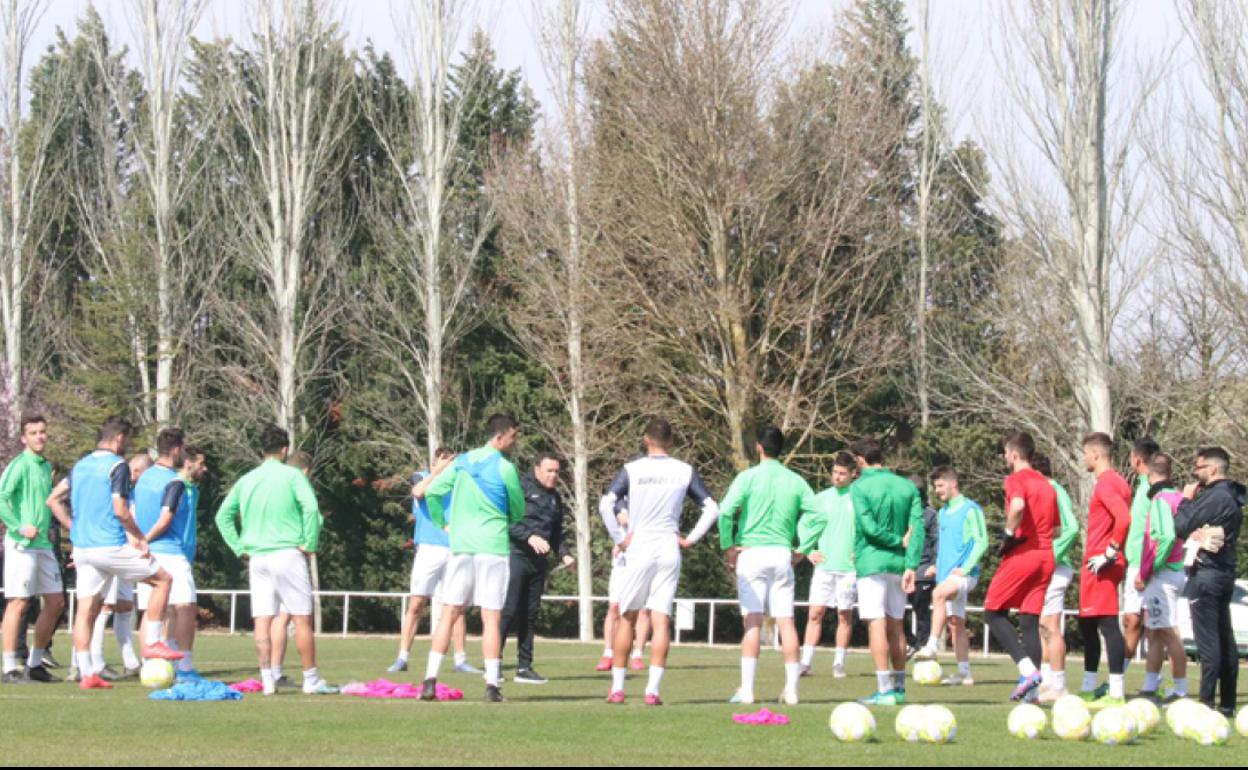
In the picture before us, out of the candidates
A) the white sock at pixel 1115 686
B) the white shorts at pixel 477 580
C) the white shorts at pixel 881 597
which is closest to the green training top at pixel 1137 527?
the white sock at pixel 1115 686

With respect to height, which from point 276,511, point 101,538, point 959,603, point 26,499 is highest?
point 26,499

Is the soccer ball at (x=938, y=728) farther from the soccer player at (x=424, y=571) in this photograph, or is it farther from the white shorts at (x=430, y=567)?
the white shorts at (x=430, y=567)

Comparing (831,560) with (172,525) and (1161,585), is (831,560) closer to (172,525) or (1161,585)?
(1161,585)

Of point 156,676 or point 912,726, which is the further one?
point 156,676

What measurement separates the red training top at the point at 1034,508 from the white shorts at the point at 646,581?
2.85 meters

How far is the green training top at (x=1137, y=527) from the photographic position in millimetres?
14453

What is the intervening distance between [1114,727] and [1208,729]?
0.66 m

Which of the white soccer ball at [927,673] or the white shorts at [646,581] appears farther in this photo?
the white soccer ball at [927,673]

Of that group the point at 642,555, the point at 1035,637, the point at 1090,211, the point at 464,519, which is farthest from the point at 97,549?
the point at 1090,211

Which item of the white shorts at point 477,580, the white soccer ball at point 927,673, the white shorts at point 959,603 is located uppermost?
the white shorts at point 477,580

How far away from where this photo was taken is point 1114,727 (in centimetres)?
1022

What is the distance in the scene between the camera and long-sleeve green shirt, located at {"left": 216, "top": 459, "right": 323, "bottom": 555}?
45.0 ft

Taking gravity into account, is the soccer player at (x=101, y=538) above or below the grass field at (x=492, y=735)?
above

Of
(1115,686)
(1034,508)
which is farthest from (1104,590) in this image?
(1034,508)
